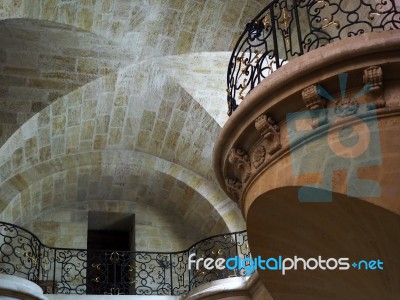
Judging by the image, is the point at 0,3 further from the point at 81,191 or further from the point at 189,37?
the point at 81,191

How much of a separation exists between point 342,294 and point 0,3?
5532 millimetres

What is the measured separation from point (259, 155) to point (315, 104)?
30.0 inches

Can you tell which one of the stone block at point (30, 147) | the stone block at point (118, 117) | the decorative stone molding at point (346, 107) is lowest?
the decorative stone molding at point (346, 107)

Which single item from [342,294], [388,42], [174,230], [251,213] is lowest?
[342,294]

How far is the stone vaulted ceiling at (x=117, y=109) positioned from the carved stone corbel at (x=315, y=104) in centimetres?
417

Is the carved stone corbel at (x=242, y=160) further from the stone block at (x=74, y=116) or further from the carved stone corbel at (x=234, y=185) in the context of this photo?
the stone block at (x=74, y=116)

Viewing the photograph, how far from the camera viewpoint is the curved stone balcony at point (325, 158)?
4.89 metres

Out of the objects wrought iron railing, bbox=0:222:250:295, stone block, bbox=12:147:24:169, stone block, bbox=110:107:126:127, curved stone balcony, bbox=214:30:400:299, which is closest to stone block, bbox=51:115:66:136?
stone block, bbox=12:147:24:169

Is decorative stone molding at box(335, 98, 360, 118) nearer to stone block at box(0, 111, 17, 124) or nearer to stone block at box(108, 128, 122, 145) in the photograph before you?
stone block at box(0, 111, 17, 124)

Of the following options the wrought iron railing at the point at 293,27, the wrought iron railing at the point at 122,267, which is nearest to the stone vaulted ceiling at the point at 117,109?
the wrought iron railing at the point at 122,267

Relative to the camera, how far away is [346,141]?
503 cm

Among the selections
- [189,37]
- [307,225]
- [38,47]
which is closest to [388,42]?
[307,225]

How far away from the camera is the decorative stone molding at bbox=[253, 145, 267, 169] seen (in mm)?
5602

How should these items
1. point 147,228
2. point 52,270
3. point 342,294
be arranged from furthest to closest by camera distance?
1. point 147,228
2. point 52,270
3. point 342,294
